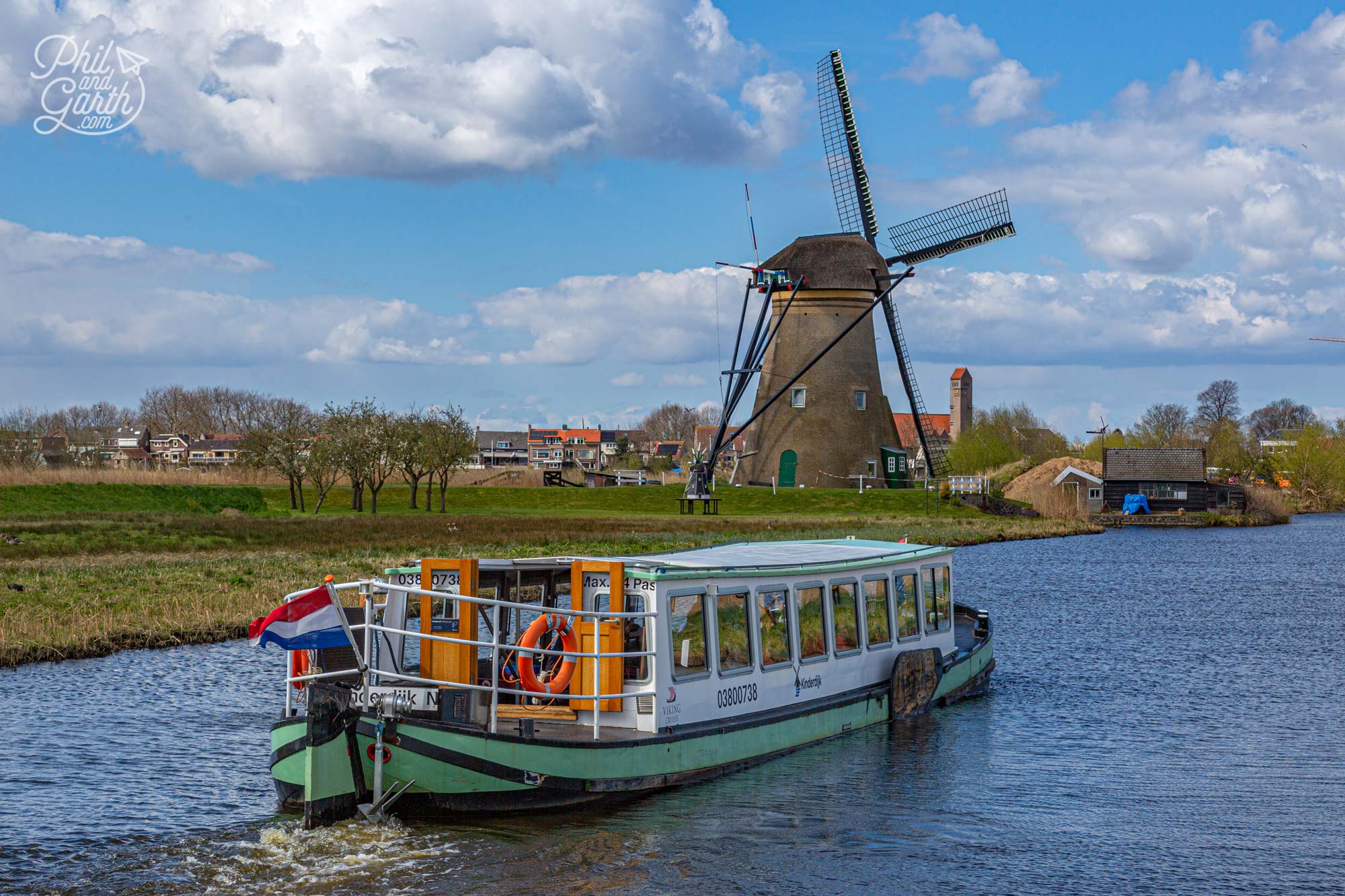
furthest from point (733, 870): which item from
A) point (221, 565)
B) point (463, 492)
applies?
point (463, 492)

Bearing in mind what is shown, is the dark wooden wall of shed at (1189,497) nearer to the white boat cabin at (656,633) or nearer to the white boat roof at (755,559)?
the white boat roof at (755,559)

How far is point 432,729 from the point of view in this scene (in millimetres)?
15492

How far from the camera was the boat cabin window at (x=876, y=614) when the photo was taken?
872 inches

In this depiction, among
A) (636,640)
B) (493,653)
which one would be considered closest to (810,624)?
(636,640)

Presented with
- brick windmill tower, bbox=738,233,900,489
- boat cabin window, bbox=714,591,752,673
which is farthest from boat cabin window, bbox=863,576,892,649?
brick windmill tower, bbox=738,233,900,489

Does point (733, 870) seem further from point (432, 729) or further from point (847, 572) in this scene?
point (847, 572)

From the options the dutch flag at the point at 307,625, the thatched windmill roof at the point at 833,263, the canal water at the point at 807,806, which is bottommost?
the canal water at the point at 807,806

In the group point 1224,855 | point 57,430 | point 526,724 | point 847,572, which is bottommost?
point 1224,855

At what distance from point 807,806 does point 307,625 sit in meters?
7.15

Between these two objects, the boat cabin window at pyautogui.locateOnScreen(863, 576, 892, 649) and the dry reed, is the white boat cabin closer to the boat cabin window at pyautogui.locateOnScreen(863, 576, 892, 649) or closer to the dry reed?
the boat cabin window at pyautogui.locateOnScreen(863, 576, 892, 649)

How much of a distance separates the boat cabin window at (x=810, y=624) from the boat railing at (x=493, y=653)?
12.1 feet

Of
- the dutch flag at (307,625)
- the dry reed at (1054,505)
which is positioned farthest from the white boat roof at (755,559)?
the dry reed at (1054,505)

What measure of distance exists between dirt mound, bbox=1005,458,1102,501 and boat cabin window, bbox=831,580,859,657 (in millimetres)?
77720

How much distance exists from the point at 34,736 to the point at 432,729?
7.97 m
